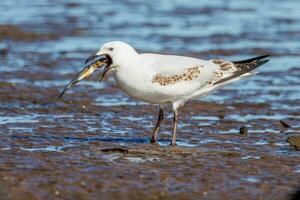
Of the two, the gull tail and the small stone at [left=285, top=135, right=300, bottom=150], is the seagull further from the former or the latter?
the small stone at [left=285, top=135, right=300, bottom=150]

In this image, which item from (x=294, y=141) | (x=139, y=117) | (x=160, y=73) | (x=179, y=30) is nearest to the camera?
(x=160, y=73)

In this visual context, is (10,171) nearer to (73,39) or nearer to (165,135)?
(165,135)

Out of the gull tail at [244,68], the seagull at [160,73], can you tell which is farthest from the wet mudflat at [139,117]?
the gull tail at [244,68]

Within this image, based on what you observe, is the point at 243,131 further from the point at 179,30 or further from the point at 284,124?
the point at 179,30

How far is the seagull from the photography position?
406 inches

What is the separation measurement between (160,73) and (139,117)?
2.08 metres

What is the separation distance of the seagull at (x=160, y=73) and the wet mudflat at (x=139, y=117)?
57 centimetres

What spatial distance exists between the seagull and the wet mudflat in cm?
57

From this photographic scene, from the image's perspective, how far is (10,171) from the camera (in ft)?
29.7

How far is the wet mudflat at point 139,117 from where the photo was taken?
8789 millimetres

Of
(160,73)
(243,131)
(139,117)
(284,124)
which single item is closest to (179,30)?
(139,117)

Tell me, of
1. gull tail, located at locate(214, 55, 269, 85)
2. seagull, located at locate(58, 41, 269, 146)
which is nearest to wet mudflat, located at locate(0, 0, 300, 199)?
seagull, located at locate(58, 41, 269, 146)

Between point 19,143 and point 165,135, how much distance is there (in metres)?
1.89

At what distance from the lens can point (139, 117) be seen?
40.8 feet
